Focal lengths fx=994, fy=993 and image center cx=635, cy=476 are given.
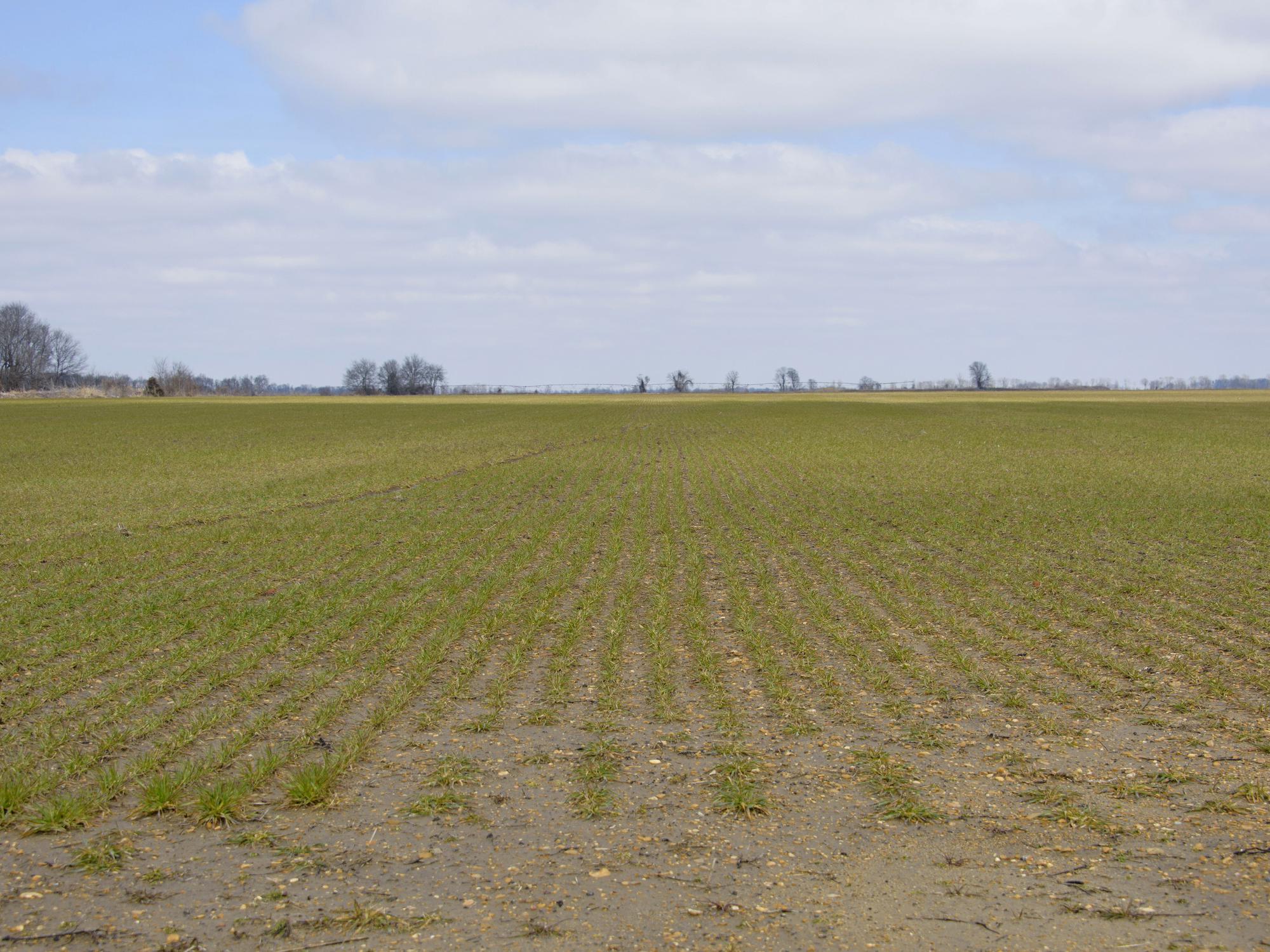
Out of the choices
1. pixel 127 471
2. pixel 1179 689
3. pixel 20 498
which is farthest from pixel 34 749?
pixel 127 471

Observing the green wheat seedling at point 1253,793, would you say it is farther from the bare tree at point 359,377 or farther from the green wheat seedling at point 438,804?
the bare tree at point 359,377

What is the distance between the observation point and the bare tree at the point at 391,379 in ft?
583

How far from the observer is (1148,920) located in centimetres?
509

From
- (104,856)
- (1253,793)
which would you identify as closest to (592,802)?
(104,856)

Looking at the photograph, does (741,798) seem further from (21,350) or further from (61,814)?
(21,350)

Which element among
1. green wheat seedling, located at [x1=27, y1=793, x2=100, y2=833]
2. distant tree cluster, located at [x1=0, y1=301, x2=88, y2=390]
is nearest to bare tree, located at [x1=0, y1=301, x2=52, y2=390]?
distant tree cluster, located at [x1=0, y1=301, x2=88, y2=390]

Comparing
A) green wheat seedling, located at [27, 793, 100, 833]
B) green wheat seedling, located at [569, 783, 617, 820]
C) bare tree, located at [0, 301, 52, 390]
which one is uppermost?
bare tree, located at [0, 301, 52, 390]

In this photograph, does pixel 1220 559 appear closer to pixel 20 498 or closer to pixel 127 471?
pixel 20 498

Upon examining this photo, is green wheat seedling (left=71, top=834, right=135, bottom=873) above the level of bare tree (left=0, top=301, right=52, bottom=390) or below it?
below

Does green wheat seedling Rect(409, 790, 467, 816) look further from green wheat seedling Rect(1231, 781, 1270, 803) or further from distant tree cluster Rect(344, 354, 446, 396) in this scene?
distant tree cluster Rect(344, 354, 446, 396)

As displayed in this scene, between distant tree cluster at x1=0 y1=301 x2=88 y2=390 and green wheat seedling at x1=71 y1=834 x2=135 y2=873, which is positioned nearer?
green wheat seedling at x1=71 y1=834 x2=135 y2=873

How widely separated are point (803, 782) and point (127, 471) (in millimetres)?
30966

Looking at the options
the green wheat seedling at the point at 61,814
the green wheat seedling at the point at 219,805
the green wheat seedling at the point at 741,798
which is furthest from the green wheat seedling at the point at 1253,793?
the green wheat seedling at the point at 61,814

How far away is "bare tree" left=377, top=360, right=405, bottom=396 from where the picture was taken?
177750 mm
